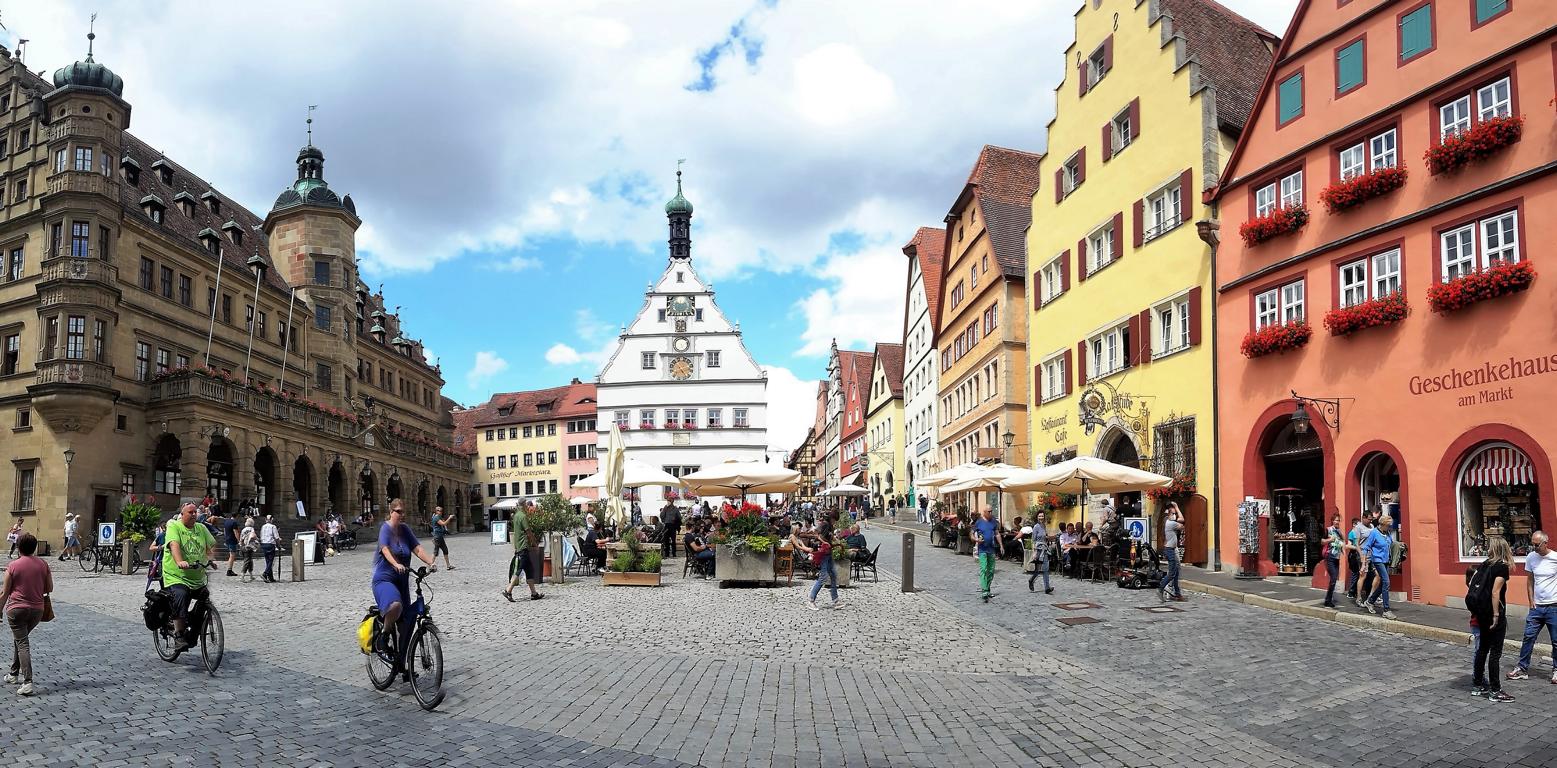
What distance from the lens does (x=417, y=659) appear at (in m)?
8.96

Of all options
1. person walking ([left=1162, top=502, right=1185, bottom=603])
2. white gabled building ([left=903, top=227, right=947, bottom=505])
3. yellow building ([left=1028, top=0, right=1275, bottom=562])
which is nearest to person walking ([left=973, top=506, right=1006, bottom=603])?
person walking ([left=1162, top=502, right=1185, bottom=603])

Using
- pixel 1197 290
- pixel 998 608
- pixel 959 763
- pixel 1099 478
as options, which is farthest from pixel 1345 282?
pixel 959 763

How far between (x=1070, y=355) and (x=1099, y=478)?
8861 mm

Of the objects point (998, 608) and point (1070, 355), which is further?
point (1070, 355)

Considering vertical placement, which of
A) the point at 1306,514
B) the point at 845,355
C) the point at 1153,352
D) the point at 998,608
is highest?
the point at 845,355

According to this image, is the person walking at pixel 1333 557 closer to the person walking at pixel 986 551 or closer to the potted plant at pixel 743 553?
the person walking at pixel 986 551

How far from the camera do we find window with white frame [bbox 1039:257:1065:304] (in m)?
31.4

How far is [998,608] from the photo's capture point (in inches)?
647

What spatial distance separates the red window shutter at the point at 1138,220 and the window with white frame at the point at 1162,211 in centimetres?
10

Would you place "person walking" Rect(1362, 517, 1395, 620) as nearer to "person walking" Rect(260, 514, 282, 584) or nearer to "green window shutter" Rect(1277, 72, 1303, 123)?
"green window shutter" Rect(1277, 72, 1303, 123)

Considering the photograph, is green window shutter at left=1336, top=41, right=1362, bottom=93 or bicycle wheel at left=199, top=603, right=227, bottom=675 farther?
green window shutter at left=1336, top=41, right=1362, bottom=93

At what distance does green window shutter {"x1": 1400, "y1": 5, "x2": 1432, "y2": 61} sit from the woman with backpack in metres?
11.1

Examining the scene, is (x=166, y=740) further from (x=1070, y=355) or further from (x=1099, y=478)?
(x=1070, y=355)

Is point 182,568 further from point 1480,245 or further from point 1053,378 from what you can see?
point 1053,378
